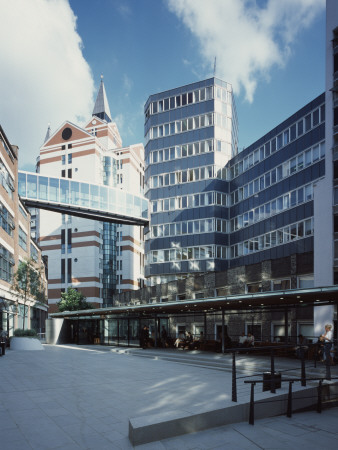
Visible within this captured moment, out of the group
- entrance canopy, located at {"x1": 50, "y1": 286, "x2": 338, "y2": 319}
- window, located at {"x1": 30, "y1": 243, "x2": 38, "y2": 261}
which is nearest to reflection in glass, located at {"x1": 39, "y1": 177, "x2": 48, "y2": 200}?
window, located at {"x1": 30, "y1": 243, "x2": 38, "y2": 261}

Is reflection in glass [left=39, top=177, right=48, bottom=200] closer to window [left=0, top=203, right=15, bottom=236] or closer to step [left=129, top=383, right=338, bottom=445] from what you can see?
window [left=0, top=203, right=15, bottom=236]

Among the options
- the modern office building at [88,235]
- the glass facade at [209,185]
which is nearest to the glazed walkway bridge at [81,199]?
the glass facade at [209,185]

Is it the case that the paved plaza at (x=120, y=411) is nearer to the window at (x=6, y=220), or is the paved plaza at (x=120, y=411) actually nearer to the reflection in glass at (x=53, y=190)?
the window at (x=6, y=220)

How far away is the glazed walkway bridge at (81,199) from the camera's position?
56.3 m

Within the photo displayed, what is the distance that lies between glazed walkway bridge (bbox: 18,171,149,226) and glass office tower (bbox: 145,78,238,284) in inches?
335

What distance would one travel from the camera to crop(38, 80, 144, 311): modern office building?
257 feet

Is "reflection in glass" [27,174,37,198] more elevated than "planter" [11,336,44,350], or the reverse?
"reflection in glass" [27,174,37,198]

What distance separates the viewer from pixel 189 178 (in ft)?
167

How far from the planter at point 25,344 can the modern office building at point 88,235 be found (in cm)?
4738

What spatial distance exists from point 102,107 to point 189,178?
6997cm

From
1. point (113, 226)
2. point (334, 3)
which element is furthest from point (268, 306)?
point (113, 226)

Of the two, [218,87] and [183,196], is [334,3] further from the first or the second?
[183,196]

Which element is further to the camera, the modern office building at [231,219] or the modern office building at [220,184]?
the modern office building at [220,184]

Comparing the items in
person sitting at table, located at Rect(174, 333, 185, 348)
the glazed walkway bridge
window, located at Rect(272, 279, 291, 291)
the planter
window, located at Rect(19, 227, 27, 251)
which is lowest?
the planter
